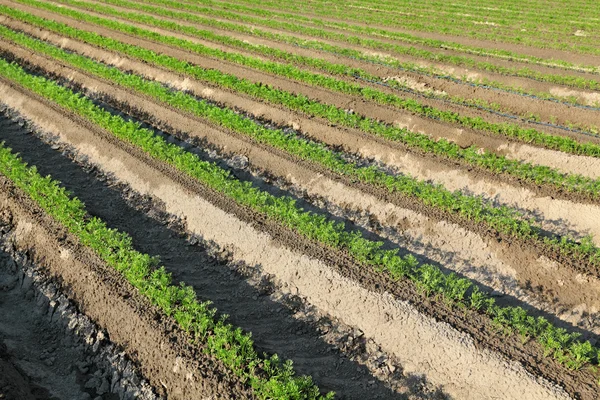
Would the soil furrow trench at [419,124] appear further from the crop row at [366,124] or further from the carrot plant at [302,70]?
the crop row at [366,124]

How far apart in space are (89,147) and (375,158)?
985 cm

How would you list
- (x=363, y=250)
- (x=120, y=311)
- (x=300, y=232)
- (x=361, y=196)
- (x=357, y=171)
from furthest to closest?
(x=357, y=171) < (x=361, y=196) < (x=300, y=232) < (x=363, y=250) < (x=120, y=311)

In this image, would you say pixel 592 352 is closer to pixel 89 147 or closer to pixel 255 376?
pixel 255 376

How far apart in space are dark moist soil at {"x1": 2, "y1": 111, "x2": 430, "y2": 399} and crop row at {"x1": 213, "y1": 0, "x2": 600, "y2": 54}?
26.0 meters

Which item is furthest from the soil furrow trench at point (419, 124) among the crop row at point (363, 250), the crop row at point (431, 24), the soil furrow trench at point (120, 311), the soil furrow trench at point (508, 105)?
the crop row at point (431, 24)

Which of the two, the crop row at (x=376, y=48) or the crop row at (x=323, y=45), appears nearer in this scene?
the crop row at (x=376, y=48)

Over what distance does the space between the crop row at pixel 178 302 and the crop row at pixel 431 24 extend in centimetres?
2735

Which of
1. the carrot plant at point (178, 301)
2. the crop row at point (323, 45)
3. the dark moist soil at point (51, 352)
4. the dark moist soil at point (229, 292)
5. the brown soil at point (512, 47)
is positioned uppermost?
the brown soil at point (512, 47)

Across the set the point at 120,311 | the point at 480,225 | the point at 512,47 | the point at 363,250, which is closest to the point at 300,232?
the point at 363,250

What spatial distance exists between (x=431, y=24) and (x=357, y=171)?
24492 mm

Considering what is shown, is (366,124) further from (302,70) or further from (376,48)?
(376,48)

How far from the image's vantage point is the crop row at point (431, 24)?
28.0m

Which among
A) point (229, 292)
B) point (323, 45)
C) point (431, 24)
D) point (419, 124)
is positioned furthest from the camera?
point (431, 24)

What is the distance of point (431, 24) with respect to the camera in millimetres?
33156
